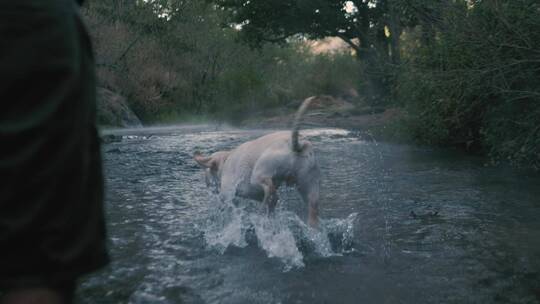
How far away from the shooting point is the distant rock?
25.3 meters

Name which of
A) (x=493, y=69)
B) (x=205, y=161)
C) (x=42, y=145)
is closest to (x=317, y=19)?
(x=493, y=69)

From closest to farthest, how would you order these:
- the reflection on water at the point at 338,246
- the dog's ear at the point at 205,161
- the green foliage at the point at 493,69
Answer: the reflection on water at the point at 338,246 → the dog's ear at the point at 205,161 → the green foliage at the point at 493,69

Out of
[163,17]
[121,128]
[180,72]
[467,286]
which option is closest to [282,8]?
[163,17]

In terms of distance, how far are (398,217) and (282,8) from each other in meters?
17.7

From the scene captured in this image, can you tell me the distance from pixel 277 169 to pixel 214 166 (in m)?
1.44

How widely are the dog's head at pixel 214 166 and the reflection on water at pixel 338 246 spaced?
226 millimetres

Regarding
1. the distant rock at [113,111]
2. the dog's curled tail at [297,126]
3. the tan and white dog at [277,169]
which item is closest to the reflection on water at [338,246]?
the tan and white dog at [277,169]

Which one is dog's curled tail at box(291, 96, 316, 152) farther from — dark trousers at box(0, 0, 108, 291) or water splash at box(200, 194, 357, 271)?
dark trousers at box(0, 0, 108, 291)

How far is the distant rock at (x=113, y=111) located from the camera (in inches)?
994

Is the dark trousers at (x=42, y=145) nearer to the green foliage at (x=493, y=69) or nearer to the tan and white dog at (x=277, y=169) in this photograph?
the tan and white dog at (x=277, y=169)

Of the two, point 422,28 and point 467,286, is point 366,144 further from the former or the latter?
point 467,286

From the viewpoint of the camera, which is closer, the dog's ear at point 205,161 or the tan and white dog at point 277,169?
the tan and white dog at point 277,169

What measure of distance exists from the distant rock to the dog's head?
20.0m

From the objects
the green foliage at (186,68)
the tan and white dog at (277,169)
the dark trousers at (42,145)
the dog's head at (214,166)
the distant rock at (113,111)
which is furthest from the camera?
the distant rock at (113,111)
